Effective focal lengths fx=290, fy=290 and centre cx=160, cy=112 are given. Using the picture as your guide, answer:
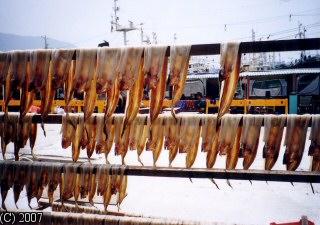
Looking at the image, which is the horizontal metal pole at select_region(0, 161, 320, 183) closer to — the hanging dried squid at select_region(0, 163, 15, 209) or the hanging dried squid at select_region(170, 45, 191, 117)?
the hanging dried squid at select_region(170, 45, 191, 117)

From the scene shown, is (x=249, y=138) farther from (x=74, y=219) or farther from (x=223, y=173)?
(x=74, y=219)

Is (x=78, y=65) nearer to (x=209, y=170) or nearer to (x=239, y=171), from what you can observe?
(x=209, y=170)

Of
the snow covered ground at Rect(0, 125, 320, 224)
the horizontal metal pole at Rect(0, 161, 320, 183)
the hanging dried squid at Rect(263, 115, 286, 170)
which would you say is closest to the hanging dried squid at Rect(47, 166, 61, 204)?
the horizontal metal pole at Rect(0, 161, 320, 183)

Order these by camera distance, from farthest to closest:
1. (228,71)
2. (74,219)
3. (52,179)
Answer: (52,179), (74,219), (228,71)

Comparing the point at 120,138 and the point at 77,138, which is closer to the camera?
the point at 120,138

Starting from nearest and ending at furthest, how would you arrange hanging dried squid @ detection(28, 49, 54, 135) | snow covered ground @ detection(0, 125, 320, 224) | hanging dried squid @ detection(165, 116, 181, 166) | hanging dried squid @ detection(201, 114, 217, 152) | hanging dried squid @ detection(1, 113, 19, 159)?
hanging dried squid @ detection(28, 49, 54, 135) → hanging dried squid @ detection(201, 114, 217, 152) → hanging dried squid @ detection(165, 116, 181, 166) → hanging dried squid @ detection(1, 113, 19, 159) → snow covered ground @ detection(0, 125, 320, 224)

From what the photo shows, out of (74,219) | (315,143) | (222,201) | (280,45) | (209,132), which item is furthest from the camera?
(222,201)

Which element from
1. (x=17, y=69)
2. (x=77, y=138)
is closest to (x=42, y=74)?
(x=17, y=69)

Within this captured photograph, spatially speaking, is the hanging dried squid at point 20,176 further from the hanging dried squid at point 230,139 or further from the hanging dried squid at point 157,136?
the hanging dried squid at point 230,139

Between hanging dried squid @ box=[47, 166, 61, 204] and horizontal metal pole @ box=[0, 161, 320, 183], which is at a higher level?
horizontal metal pole @ box=[0, 161, 320, 183]

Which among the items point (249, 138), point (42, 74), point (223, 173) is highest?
point (42, 74)

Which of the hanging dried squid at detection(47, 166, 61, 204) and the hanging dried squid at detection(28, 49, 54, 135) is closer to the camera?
the hanging dried squid at detection(28, 49, 54, 135)

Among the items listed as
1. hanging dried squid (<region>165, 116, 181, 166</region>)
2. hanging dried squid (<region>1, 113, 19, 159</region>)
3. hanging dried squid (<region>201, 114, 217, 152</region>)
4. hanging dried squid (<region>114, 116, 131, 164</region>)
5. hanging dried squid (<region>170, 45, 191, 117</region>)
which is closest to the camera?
hanging dried squid (<region>170, 45, 191, 117</region>)

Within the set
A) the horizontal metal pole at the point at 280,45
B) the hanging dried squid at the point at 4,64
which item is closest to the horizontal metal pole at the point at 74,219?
the hanging dried squid at the point at 4,64
